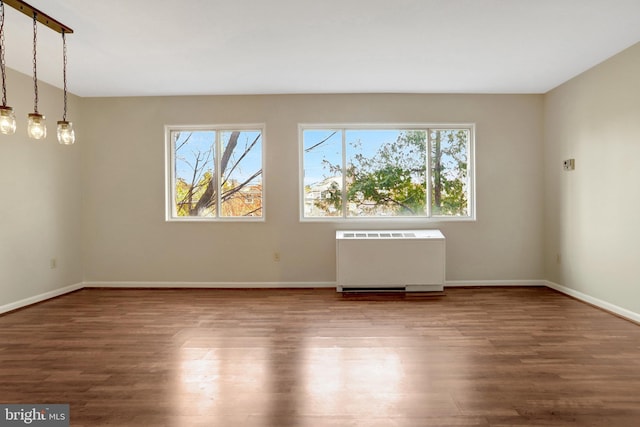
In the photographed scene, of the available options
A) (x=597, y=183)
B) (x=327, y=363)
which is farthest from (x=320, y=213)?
(x=597, y=183)

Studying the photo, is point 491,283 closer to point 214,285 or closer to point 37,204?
point 214,285

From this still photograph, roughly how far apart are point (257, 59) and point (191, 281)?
3141 mm

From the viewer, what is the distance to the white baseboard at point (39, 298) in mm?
3984

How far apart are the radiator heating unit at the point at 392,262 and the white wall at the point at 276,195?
1.30 feet

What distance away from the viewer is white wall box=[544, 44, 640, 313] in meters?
3.60

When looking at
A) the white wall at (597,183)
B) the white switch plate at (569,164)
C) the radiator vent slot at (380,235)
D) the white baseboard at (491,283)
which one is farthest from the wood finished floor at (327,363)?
the white switch plate at (569,164)

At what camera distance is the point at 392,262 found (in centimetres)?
468

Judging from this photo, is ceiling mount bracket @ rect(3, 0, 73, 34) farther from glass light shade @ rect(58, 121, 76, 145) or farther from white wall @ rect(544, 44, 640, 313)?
white wall @ rect(544, 44, 640, 313)

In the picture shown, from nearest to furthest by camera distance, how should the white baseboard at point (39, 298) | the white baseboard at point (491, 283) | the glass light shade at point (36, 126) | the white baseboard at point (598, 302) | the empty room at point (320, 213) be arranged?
the empty room at point (320, 213)
the glass light shade at point (36, 126)
the white baseboard at point (598, 302)
the white baseboard at point (39, 298)
the white baseboard at point (491, 283)

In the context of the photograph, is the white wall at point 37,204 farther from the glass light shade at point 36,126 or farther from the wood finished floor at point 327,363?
the glass light shade at point 36,126

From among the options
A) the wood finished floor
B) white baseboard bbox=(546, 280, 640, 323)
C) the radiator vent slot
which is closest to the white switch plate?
white baseboard bbox=(546, 280, 640, 323)

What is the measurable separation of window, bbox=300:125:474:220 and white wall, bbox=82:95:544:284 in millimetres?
201

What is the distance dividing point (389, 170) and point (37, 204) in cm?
457

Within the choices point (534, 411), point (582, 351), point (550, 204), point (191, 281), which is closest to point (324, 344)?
point (534, 411)
